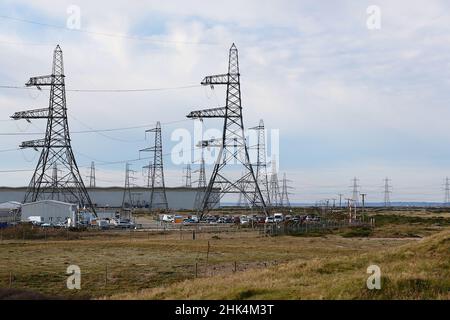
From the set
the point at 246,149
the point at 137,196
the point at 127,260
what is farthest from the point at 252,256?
the point at 137,196

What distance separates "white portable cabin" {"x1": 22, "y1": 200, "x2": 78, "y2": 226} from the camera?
68.3 meters

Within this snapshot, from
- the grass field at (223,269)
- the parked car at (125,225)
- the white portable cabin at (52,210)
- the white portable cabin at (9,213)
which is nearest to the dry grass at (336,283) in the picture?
the grass field at (223,269)

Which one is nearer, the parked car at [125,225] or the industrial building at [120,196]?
the parked car at [125,225]

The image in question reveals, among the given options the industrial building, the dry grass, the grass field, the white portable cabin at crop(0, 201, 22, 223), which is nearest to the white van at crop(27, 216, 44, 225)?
the white portable cabin at crop(0, 201, 22, 223)

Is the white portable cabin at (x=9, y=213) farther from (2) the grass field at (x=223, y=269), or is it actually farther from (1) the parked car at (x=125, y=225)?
(2) the grass field at (x=223, y=269)

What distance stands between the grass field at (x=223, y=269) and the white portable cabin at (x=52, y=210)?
15.9 m

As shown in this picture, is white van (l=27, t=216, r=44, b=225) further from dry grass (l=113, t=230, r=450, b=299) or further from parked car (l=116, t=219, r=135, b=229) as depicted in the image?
dry grass (l=113, t=230, r=450, b=299)

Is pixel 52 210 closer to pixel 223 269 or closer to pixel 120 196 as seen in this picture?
pixel 223 269

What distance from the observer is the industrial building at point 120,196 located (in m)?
119

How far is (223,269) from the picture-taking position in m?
27.4

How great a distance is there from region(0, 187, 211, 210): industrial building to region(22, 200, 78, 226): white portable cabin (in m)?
49.5

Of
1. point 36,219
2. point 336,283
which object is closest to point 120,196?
point 36,219

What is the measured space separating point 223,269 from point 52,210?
152 feet
